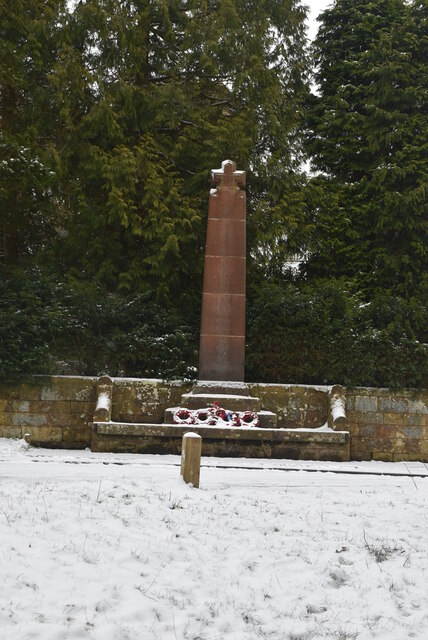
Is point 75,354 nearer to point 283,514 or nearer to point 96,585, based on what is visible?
point 283,514

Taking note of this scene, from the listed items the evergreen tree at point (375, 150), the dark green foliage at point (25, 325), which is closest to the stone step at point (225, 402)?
the dark green foliage at point (25, 325)

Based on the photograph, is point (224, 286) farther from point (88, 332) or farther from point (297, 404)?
point (88, 332)

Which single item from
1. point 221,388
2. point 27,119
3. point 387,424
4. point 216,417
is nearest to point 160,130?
point 27,119

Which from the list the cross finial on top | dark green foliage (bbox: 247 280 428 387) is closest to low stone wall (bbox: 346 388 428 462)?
dark green foliage (bbox: 247 280 428 387)

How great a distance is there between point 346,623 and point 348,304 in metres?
9.92

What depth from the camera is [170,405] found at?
11797 mm

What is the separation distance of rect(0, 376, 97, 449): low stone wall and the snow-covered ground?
14.1 ft

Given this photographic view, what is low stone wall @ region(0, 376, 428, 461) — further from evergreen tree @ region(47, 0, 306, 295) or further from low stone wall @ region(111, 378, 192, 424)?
evergreen tree @ region(47, 0, 306, 295)

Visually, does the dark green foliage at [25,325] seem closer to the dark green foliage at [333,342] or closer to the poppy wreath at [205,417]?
the poppy wreath at [205,417]

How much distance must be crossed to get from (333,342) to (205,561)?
27.1 feet

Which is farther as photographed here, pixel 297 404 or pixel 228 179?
pixel 228 179

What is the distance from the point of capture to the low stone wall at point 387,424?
39.0ft

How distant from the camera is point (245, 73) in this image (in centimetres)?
1578

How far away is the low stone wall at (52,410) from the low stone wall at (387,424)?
4.36 meters
